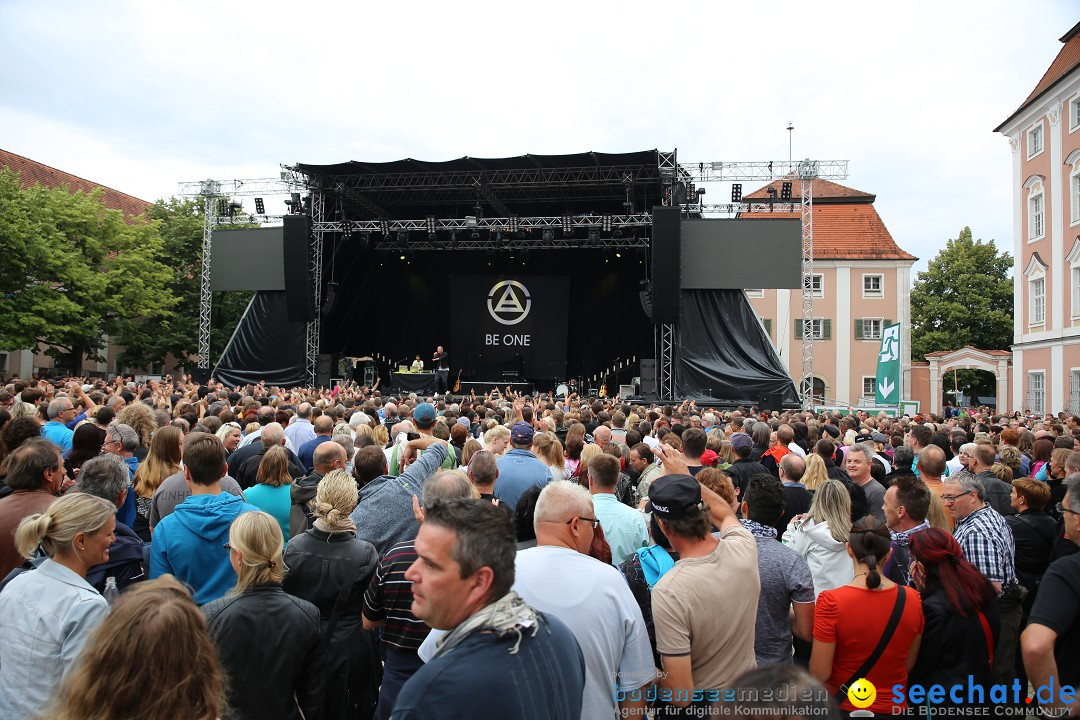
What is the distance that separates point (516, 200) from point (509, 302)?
12.7 ft

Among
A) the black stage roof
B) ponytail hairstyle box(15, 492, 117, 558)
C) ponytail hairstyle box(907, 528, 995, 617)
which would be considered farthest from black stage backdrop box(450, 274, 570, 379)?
ponytail hairstyle box(15, 492, 117, 558)

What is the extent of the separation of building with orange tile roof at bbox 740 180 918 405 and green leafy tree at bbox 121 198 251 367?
24.3 metres

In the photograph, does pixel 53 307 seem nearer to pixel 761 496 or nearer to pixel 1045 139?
pixel 761 496

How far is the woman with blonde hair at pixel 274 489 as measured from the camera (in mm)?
3942

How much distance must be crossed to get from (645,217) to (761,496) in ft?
50.5

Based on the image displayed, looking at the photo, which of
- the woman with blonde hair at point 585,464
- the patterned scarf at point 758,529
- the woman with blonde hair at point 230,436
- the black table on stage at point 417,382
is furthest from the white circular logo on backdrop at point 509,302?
the patterned scarf at point 758,529

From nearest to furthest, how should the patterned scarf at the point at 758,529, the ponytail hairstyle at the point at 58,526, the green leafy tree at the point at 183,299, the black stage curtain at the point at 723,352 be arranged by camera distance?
the ponytail hairstyle at the point at 58,526 < the patterned scarf at the point at 758,529 < the black stage curtain at the point at 723,352 < the green leafy tree at the point at 183,299

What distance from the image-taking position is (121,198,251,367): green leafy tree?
29078 mm

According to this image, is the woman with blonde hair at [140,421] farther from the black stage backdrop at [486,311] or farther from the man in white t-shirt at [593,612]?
the black stage backdrop at [486,311]

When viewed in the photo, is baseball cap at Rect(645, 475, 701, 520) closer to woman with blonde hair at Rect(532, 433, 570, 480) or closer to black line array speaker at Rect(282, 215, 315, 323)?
woman with blonde hair at Rect(532, 433, 570, 480)

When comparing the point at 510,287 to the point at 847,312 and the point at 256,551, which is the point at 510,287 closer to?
the point at 847,312

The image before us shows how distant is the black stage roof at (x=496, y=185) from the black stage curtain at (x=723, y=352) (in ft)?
11.1

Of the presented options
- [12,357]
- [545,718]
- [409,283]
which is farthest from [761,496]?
[12,357]

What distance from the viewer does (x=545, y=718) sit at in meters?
1.52
